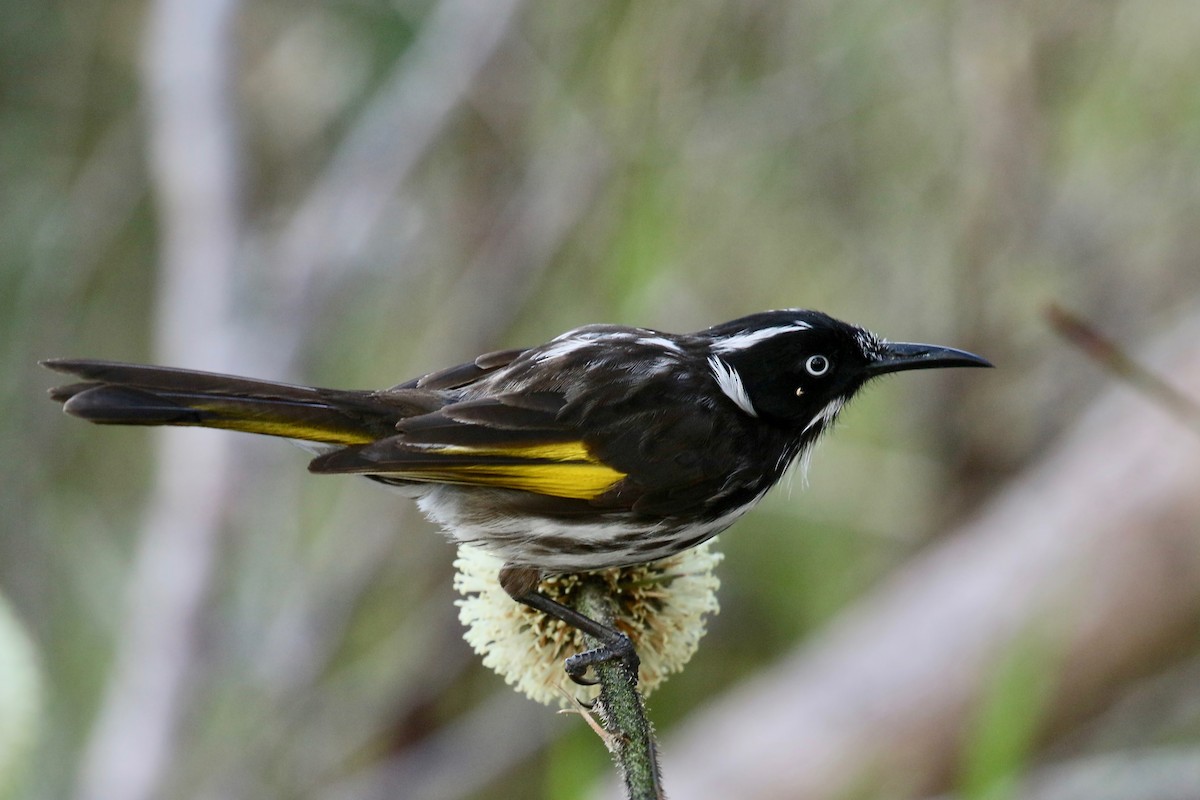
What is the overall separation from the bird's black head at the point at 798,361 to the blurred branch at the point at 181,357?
276 cm

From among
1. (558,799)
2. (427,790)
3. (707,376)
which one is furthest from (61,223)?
(558,799)

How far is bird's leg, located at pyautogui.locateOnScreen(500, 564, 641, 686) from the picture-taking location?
7.79ft

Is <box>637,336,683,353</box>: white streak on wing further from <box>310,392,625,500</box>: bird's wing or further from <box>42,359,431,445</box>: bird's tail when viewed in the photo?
<box>42,359,431,445</box>: bird's tail

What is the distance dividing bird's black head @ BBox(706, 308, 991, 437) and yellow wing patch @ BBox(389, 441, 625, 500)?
15.2 inches

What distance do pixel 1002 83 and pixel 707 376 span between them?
3.47m

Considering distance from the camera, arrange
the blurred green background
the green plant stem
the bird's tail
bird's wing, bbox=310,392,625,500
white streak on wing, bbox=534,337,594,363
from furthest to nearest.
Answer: the blurred green background
white streak on wing, bbox=534,337,594,363
bird's wing, bbox=310,392,625,500
the bird's tail
the green plant stem

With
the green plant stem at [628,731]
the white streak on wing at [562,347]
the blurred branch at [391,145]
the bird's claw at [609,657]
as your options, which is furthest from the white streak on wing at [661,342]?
the blurred branch at [391,145]

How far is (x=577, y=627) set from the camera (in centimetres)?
258

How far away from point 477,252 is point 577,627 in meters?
3.92

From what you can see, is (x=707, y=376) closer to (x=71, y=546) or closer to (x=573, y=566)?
(x=573, y=566)

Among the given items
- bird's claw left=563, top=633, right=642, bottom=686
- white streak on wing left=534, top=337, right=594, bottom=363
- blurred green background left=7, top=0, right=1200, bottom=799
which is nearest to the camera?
bird's claw left=563, top=633, right=642, bottom=686

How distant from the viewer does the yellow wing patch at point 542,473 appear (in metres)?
2.71

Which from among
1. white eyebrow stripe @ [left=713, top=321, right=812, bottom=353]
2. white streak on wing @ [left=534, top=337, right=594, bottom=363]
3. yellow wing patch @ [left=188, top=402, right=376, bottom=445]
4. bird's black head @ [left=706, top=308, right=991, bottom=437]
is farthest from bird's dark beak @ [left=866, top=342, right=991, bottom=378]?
yellow wing patch @ [left=188, top=402, right=376, bottom=445]

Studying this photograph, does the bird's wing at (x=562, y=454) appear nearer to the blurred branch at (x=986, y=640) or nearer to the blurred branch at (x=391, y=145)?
the blurred branch at (x=986, y=640)
